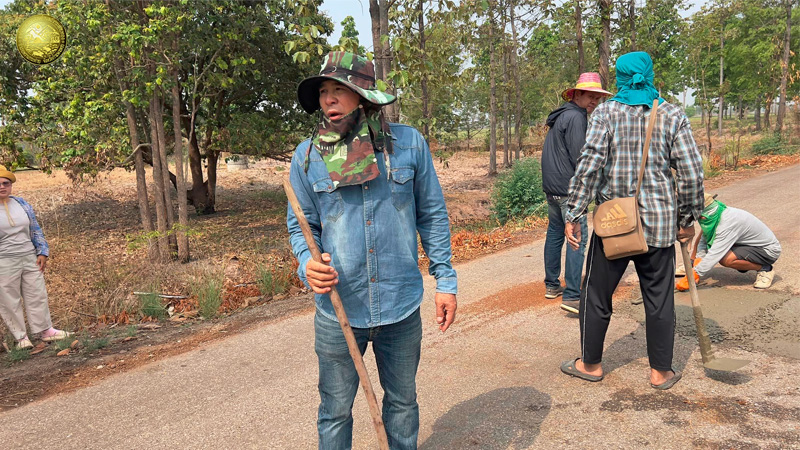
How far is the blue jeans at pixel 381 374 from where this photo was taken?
2387 millimetres

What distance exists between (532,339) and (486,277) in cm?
214

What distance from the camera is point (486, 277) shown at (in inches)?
266

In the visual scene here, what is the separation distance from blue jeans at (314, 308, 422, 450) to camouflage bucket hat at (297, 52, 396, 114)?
37.0 inches

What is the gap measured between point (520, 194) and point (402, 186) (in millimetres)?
9571

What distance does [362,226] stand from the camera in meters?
2.34

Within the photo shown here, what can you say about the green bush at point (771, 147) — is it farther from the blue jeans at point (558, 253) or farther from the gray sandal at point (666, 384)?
the gray sandal at point (666, 384)

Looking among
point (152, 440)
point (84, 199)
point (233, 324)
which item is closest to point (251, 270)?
point (233, 324)

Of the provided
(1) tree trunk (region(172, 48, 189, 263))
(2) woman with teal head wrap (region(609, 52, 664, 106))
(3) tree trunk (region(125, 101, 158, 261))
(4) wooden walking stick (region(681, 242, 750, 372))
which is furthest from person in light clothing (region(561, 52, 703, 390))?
(3) tree trunk (region(125, 101, 158, 261))

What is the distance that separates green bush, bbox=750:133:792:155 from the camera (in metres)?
18.6

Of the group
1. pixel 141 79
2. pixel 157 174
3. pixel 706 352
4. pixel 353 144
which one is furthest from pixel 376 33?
pixel 353 144

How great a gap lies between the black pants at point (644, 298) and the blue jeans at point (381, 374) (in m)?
1.72

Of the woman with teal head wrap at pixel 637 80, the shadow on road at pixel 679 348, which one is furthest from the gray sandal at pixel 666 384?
the woman with teal head wrap at pixel 637 80

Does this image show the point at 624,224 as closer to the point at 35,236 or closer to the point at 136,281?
the point at 35,236

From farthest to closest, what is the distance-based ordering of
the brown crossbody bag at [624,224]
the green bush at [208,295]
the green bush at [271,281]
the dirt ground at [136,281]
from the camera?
the green bush at [271,281], the green bush at [208,295], the dirt ground at [136,281], the brown crossbody bag at [624,224]
